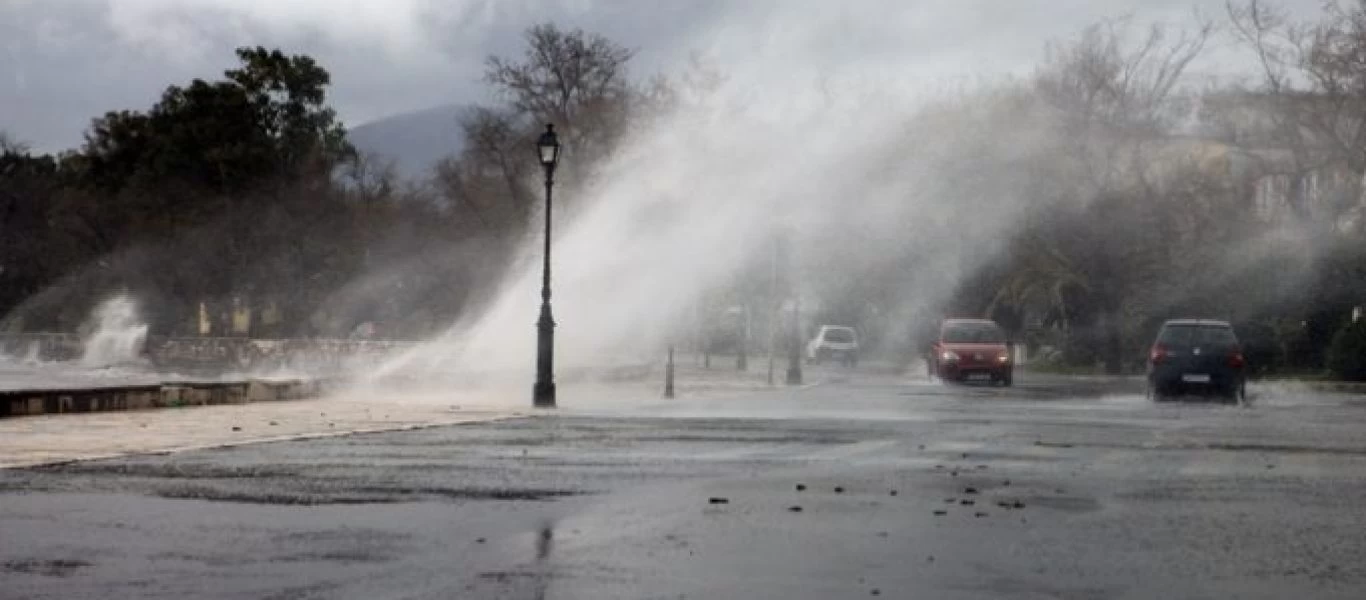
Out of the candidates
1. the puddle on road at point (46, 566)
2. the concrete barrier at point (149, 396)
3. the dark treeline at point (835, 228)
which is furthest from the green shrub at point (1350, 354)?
the puddle on road at point (46, 566)

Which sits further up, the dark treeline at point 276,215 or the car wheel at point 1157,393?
the dark treeline at point 276,215

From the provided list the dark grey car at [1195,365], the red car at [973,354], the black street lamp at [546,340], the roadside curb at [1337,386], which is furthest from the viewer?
the red car at [973,354]

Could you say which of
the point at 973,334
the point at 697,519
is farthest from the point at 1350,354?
the point at 697,519

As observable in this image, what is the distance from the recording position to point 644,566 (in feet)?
36.3

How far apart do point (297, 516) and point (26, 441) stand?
8.94 m

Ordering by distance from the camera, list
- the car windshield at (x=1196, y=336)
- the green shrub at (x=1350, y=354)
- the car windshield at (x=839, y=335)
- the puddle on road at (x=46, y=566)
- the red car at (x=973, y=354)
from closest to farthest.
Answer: the puddle on road at (x=46, y=566) → the car windshield at (x=1196, y=336) → the red car at (x=973, y=354) → the green shrub at (x=1350, y=354) → the car windshield at (x=839, y=335)

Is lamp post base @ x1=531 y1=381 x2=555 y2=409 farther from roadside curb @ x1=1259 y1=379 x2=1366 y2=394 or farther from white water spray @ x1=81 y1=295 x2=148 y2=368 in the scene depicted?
white water spray @ x1=81 y1=295 x2=148 y2=368

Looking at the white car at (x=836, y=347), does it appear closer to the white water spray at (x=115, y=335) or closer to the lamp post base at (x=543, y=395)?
the white water spray at (x=115, y=335)

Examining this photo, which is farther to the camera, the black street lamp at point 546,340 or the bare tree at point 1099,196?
the bare tree at point 1099,196

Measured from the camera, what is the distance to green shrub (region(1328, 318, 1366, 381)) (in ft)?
185

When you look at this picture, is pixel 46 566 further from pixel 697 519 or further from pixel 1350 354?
pixel 1350 354

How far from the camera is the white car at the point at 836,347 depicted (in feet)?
261

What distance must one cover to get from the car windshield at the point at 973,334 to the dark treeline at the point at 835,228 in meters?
10.2

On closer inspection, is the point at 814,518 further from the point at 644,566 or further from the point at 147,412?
A: the point at 147,412
